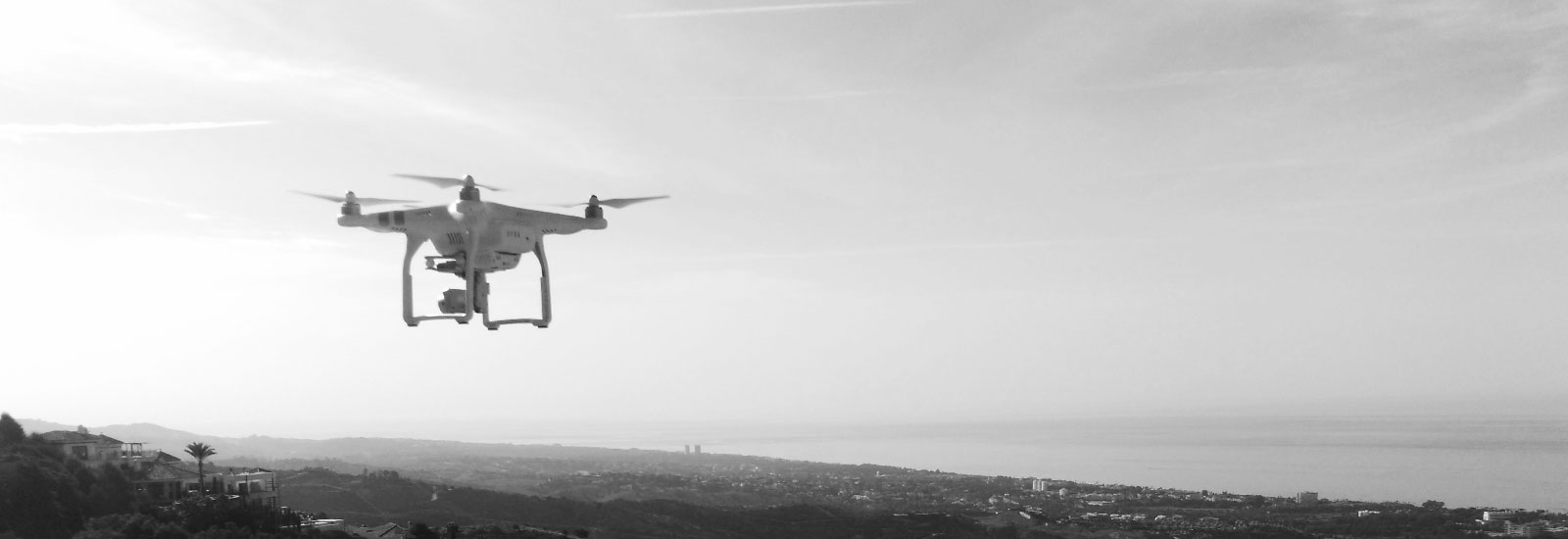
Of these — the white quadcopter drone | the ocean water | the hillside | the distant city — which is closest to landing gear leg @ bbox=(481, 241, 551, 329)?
the white quadcopter drone

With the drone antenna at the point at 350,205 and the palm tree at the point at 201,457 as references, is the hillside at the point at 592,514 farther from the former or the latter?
the drone antenna at the point at 350,205

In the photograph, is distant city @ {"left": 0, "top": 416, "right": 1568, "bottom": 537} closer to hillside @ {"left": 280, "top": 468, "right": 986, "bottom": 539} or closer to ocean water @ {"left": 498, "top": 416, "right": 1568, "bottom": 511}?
hillside @ {"left": 280, "top": 468, "right": 986, "bottom": 539}

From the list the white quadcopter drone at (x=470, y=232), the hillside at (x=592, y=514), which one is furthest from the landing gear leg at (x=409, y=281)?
the hillside at (x=592, y=514)

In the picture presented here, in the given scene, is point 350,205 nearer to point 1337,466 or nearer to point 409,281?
point 409,281

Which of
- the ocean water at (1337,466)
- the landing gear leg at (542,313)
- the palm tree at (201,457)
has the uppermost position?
the landing gear leg at (542,313)

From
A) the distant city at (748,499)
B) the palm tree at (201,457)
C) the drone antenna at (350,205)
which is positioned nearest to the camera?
the drone antenna at (350,205)

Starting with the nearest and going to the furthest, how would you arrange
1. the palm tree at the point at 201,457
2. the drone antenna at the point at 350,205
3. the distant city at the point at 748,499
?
1. the drone antenna at the point at 350,205
2. the palm tree at the point at 201,457
3. the distant city at the point at 748,499

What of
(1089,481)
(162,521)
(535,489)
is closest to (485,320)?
(162,521)

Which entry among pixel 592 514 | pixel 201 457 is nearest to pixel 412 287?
pixel 201 457

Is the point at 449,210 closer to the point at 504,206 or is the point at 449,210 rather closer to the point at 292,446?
the point at 504,206
